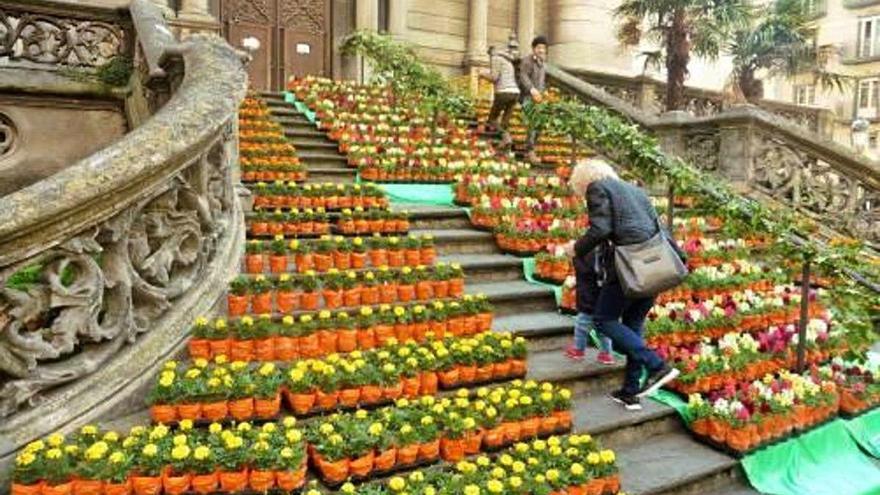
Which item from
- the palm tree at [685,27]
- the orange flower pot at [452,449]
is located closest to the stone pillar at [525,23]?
the palm tree at [685,27]

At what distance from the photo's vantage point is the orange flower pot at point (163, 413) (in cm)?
399

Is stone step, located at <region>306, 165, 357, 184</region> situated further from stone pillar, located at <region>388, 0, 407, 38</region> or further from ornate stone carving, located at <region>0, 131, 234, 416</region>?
stone pillar, located at <region>388, 0, 407, 38</region>

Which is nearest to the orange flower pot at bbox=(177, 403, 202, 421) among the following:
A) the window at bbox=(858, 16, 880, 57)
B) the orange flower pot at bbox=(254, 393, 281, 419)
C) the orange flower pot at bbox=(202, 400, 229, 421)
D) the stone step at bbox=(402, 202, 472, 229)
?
the orange flower pot at bbox=(202, 400, 229, 421)

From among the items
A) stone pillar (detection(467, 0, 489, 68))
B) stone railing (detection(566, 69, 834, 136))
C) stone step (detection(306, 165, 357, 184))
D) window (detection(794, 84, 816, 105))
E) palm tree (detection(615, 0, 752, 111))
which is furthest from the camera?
window (detection(794, 84, 816, 105))

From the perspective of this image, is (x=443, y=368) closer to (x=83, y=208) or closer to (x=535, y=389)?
(x=535, y=389)

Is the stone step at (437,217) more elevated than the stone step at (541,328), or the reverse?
the stone step at (437,217)

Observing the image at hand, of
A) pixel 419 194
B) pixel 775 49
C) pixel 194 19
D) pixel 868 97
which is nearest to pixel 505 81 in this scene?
pixel 419 194

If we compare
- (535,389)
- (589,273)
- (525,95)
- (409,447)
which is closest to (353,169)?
(525,95)

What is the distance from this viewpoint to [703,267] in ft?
25.7

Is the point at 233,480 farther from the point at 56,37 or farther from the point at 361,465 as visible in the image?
the point at 56,37

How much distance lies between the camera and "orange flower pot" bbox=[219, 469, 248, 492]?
139 inches

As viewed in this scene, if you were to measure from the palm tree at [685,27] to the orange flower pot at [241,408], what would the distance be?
13.9 meters

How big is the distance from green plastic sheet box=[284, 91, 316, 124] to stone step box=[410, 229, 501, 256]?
4.79m

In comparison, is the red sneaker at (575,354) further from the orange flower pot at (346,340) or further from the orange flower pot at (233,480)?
the orange flower pot at (233,480)
